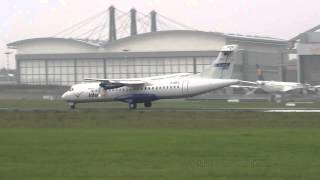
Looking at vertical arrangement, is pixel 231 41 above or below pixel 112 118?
above

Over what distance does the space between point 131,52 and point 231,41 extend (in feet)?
92.2

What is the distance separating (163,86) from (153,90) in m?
1.46

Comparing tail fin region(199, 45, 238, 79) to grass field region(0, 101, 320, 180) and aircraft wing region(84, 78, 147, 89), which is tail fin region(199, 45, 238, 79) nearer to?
aircraft wing region(84, 78, 147, 89)

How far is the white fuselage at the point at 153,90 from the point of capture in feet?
256

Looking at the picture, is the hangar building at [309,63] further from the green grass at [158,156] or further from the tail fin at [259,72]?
the green grass at [158,156]

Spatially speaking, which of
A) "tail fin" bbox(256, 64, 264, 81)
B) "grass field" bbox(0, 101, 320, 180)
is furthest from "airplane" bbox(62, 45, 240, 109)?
"tail fin" bbox(256, 64, 264, 81)

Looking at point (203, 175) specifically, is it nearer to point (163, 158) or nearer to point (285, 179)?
point (285, 179)

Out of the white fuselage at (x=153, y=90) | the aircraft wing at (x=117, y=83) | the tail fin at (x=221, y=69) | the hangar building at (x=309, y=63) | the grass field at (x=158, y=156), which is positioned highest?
the hangar building at (x=309, y=63)

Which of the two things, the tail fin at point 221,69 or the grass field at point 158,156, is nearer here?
the grass field at point 158,156

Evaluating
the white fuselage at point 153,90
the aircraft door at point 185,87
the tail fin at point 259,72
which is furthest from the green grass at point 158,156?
the tail fin at point 259,72

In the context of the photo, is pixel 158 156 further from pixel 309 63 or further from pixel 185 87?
pixel 309 63

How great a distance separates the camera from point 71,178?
20312 millimetres

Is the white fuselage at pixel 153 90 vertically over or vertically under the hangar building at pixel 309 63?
under

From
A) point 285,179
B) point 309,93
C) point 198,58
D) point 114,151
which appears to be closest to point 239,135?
point 114,151
